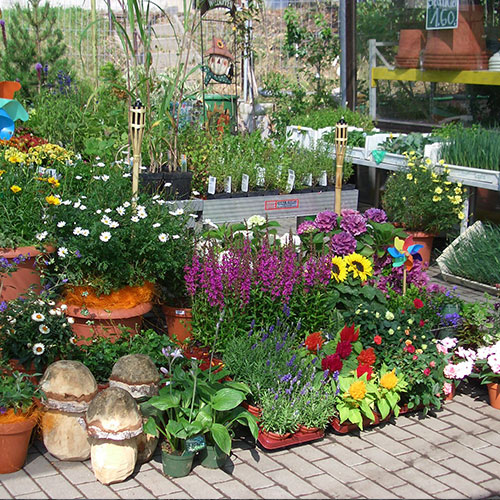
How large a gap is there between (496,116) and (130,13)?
4.07m

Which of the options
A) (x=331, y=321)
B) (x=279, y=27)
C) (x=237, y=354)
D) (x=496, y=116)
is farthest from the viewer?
(x=279, y=27)

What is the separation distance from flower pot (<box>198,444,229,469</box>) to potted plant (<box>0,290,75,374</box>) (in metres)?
0.97

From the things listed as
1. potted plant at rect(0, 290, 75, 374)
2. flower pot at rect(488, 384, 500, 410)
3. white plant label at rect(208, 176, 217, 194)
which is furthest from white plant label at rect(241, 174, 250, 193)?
flower pot at rect(488, 384, 500, 410)

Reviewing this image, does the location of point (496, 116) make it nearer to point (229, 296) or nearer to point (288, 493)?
point (229, 296)

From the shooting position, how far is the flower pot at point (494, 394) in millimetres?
4523

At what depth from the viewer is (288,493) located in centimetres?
360

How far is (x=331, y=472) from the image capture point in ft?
12.5

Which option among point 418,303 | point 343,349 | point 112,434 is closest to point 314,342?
point 343,349

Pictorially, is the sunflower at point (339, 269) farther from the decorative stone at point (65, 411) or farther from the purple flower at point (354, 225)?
the decorative stone at point (65, 411)

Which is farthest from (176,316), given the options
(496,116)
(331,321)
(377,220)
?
(496,116)

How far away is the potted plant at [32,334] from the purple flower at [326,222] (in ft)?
6.45

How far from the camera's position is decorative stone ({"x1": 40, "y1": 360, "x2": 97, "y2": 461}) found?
3773mm

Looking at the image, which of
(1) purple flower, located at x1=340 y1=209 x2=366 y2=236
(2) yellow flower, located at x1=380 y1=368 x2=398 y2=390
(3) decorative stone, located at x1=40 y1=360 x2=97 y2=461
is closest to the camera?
(3) decorative stone, located at x1=40 y1=360 x2=97 y2=461

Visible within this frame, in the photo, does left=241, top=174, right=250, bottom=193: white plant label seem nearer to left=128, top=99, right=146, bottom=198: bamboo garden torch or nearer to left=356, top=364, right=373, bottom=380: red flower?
left=128, top=99, right=146, bottom=198: bamboo garden torch
